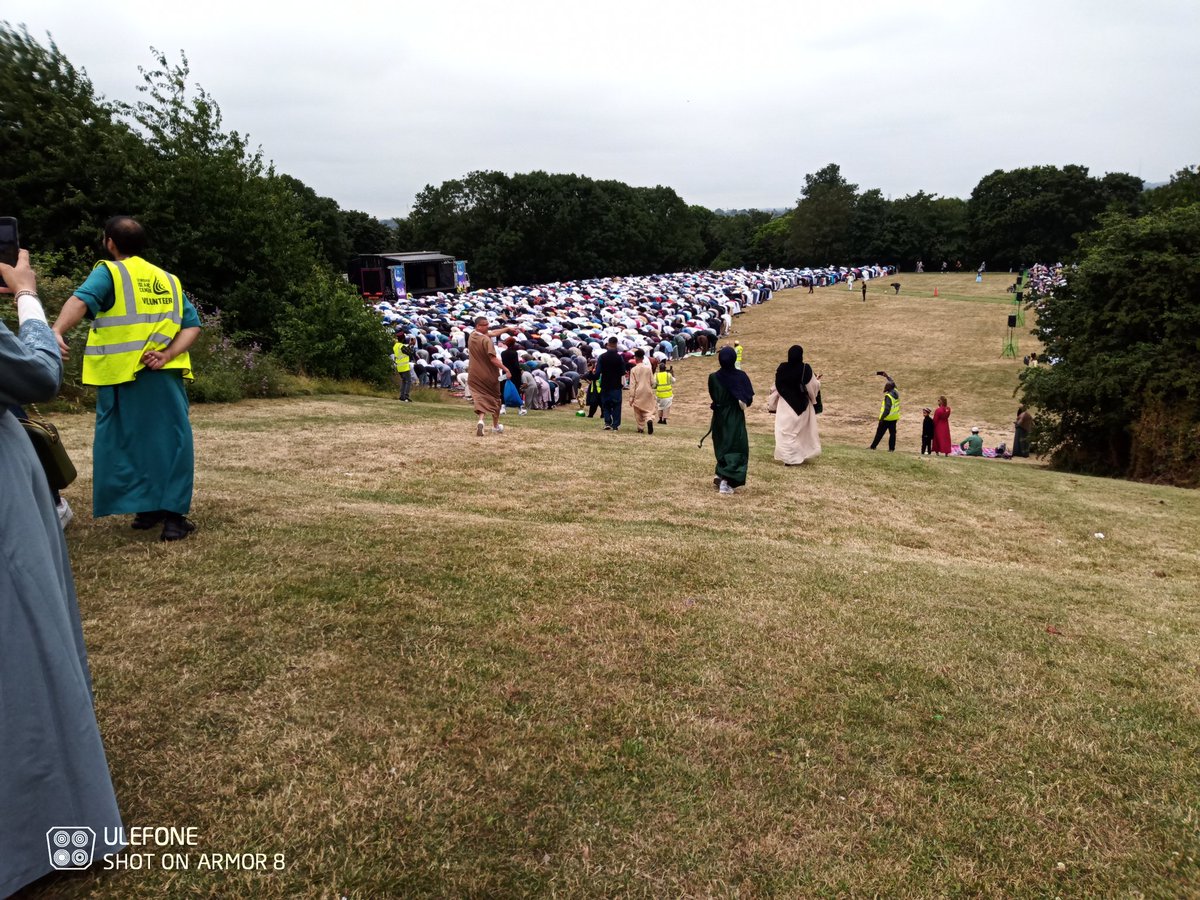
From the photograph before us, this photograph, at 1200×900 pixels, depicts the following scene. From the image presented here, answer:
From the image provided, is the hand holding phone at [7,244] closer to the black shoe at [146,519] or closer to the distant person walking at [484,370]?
the black shoe at [146,519]

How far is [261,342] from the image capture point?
689 inches

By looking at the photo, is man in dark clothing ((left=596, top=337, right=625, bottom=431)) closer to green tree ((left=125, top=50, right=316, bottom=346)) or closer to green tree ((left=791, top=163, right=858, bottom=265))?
green tree ((left=125, top=50, right=316, bottom=346))

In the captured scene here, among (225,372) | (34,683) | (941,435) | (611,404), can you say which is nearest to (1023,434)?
(941,435)

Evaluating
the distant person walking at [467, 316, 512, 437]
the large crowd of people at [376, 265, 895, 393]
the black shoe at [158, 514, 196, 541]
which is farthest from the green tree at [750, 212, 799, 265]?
the black shoe at [158, 514, 196, 541]

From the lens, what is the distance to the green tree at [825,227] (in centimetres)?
8856

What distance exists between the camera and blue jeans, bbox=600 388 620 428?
13.8 metres

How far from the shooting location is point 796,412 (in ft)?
32.9

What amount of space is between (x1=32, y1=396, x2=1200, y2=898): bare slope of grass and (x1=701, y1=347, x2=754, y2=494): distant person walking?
184cm

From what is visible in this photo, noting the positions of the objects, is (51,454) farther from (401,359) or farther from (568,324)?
(568,324)

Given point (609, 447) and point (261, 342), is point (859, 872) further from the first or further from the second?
point (261, 342)

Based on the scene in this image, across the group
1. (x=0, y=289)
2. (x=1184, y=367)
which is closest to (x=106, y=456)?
(x=0, y=289)

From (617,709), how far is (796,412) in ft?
23.9

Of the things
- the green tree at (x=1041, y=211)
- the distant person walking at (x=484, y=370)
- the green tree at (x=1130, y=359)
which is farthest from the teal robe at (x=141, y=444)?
the green tree at (x=1041, y=211)

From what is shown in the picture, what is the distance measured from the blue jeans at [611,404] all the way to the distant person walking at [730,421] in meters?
5.63
